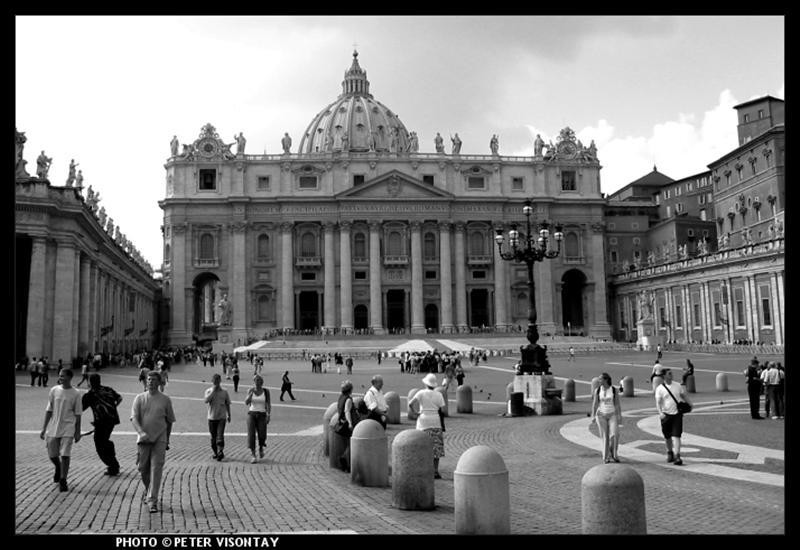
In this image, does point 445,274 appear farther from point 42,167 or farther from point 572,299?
point 42,167

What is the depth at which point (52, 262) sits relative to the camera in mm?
35625

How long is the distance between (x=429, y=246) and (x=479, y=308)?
10135 millimetres

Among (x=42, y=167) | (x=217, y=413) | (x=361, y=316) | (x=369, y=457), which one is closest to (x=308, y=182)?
(x=361, y=316)

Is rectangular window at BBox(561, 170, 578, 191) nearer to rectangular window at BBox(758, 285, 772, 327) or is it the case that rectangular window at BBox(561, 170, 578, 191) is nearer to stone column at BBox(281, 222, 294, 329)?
stone column at BBox(281, 222, 294, 329)

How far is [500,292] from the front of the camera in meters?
81.6

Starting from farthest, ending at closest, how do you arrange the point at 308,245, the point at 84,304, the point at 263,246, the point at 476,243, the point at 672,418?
1. the point at 476,243
2. the point at 308,245
3. the point at 263,246
4. the point at 84,304
5. the point at 672,418

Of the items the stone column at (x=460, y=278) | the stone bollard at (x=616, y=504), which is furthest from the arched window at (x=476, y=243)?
the stone bollard at (x=616, y=504)

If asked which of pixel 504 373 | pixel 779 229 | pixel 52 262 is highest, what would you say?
pixel 779 229

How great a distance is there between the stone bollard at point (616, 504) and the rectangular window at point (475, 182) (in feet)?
257

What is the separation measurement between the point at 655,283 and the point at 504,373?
41186mm

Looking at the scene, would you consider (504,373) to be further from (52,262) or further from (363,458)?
(363,458)

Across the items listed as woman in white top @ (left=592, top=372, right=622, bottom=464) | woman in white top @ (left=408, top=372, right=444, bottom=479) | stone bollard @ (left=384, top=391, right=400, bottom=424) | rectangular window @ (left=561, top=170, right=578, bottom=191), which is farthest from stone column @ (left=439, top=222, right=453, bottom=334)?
woman in white top @ (left=408, top=372, right=444, bottom=479)

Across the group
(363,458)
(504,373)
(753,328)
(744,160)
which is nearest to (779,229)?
(753,328)

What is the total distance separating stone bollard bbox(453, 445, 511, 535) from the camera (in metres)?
6.98
